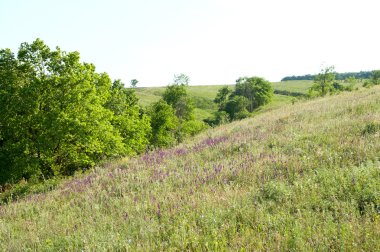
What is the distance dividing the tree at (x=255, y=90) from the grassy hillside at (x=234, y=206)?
92.7 metres

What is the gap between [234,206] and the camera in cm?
435

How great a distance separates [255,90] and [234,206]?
99176mm

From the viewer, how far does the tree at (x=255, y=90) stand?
3871 inches

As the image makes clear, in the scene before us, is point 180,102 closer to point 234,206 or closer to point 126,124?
point 126,124

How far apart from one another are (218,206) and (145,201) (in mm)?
1441

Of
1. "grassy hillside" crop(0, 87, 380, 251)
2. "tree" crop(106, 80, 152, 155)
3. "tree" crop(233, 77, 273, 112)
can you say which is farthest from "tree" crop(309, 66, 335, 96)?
"grassy hillside" crop(0, 87, 380, 251)

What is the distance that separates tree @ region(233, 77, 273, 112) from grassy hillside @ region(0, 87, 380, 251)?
92.7 m

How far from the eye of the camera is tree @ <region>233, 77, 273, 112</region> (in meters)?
98.3

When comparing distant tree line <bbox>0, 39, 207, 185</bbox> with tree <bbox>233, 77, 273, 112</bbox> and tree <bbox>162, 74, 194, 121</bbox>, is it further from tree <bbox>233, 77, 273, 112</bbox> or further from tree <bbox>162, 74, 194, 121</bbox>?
tree <bbox>233, 77, 273, 112</bbox>

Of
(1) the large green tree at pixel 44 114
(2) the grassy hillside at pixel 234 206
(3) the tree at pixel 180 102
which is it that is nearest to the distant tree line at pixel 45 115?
(1) the large green tree at pixel 44 114

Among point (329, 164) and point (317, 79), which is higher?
point (317, 79)

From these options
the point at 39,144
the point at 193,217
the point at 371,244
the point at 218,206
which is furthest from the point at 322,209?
the point at 39,144

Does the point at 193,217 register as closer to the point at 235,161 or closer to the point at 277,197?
the point at 277,197

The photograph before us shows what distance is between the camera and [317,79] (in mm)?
67062
